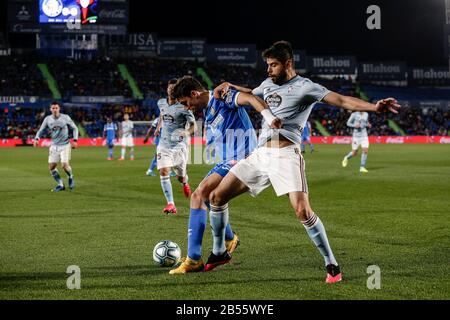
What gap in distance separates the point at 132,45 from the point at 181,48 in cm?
545

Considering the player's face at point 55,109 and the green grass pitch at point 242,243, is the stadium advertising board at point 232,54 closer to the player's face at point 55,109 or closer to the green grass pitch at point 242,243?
the green grass pitch at point 242,243

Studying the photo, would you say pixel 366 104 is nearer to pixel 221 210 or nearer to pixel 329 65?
pixel 221 210

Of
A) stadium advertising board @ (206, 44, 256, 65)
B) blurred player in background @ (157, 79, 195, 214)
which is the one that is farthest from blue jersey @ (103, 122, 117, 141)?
stadium advertising board @ (206, 44, 256, 65)

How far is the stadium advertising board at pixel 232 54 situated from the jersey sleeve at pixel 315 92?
2624 inches

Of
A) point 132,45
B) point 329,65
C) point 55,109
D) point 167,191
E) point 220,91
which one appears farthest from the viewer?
point 329,65

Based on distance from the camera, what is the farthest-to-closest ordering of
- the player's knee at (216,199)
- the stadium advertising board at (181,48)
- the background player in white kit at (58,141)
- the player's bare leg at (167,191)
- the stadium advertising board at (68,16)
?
the stadium advertising board at (181,48), the stadium advertising board at (68,16), the background player in white kit at (58,141), the player's bare leg at (167,191), the player's knee at (216,199)

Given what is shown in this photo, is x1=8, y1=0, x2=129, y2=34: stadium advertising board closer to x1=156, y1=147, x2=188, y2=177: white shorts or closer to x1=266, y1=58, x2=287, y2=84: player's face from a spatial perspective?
x1=156, y1=147, x2=188, y2=177: white shorts

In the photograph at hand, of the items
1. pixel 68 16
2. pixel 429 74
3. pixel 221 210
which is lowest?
pixel 221 210

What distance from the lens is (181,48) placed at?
7100 cm

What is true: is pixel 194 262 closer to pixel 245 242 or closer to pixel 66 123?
pixel 245 242

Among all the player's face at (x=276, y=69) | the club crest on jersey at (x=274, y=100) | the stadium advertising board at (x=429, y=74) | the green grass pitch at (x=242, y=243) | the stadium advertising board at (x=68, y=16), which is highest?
the stadium advertising board at (x=68, y=16)

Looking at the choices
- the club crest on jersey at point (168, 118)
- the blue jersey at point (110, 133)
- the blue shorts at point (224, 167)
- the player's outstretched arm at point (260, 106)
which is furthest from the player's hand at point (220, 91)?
the blue jersey at point (110, 133)

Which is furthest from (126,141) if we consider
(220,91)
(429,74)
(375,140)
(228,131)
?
(429,74)

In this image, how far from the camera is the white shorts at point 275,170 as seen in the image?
6.61 meters
